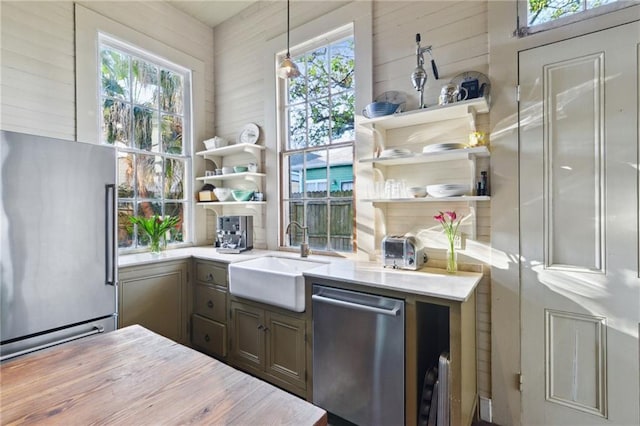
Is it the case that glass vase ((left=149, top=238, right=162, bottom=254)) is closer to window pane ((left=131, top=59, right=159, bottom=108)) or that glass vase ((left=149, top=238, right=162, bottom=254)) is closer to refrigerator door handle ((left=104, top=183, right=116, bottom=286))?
refrigerator door handle ((left=104, top=183, right=116, bottom=286))

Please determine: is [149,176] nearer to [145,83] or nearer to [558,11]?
[145,83]

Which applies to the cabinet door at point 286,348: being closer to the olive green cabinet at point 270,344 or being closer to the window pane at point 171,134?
the olive green cabinet at point 270,344

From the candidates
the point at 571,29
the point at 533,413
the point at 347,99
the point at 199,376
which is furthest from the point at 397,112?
the point at 533,413

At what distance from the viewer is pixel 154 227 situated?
284 cm

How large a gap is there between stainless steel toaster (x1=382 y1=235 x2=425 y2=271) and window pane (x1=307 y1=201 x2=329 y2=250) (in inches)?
30.3

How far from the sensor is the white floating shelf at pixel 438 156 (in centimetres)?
181

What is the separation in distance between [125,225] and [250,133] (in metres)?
1.48

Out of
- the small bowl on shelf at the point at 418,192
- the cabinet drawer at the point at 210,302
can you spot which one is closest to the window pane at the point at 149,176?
the cabinet drawer at the point at 210,302

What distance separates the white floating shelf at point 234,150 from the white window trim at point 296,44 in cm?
12

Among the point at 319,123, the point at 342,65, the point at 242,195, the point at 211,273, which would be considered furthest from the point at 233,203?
the point at 342,65

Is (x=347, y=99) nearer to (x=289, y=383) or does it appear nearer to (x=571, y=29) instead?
(x=571, y=29)

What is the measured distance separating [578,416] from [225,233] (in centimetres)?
289

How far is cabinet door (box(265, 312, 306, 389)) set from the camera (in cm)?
204

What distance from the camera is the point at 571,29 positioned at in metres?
1.71
